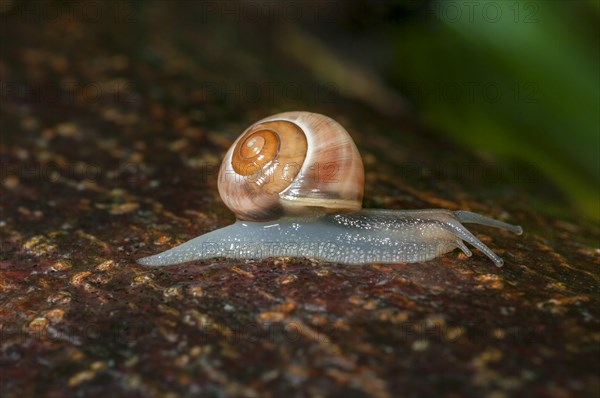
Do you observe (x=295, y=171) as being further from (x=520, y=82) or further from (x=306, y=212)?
(x=520, y=82)

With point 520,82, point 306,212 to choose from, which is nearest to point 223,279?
point 306,212

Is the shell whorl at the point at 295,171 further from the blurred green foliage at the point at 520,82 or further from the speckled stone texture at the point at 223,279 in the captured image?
the blurred green foliage at the point at 520,82

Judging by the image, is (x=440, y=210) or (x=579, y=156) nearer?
(x=440, y=210)

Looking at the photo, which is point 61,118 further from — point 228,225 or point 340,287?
point 340,287

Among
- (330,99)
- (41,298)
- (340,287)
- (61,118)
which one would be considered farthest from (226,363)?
(330,99)

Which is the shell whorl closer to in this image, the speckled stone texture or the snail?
the snail

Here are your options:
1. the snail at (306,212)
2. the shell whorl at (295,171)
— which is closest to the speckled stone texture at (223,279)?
the snail at (306,212)
